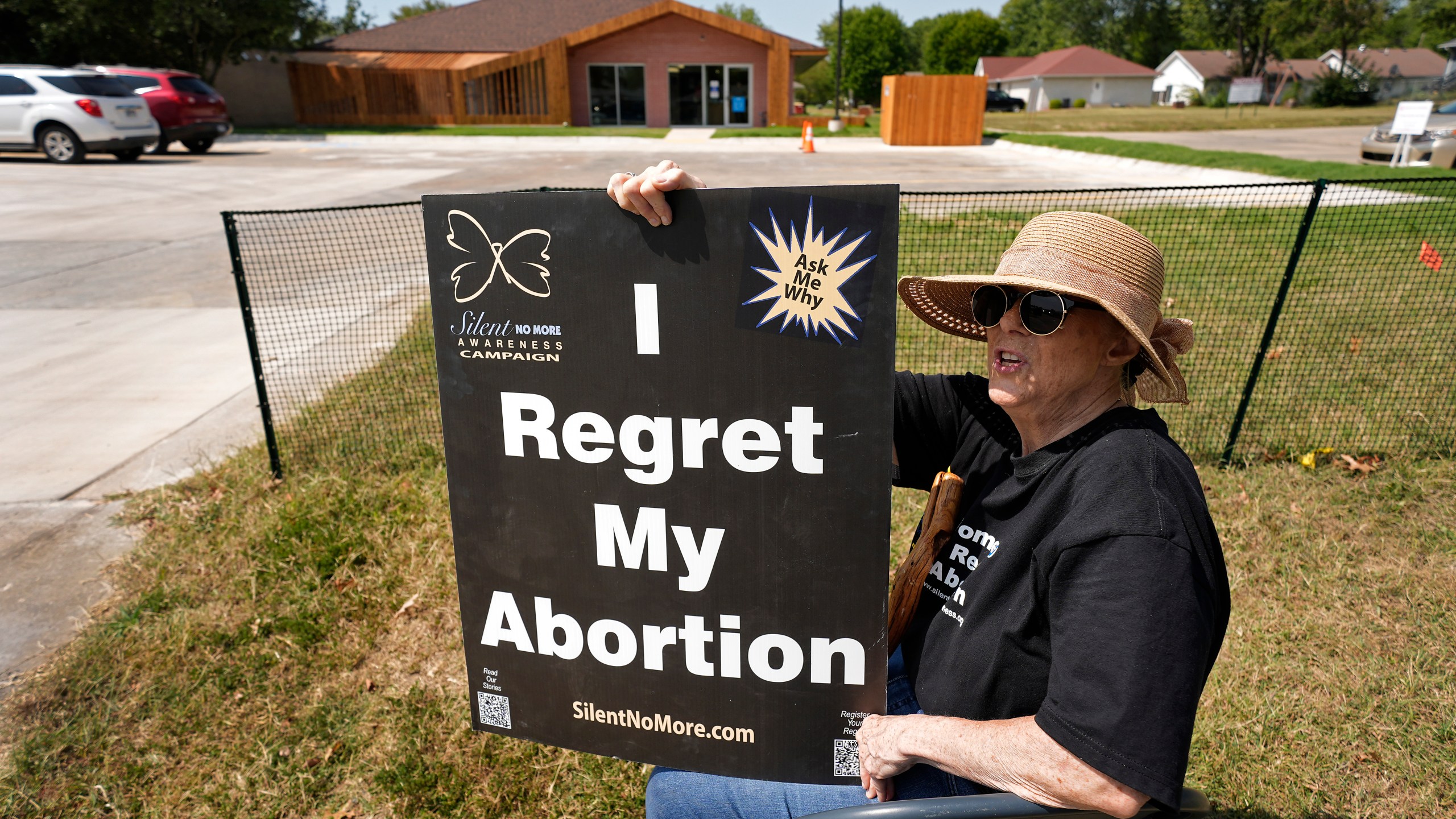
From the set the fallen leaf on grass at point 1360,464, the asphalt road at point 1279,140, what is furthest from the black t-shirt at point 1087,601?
the asphalt road at point 1279,140

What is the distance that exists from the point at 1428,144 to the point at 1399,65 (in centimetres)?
8227

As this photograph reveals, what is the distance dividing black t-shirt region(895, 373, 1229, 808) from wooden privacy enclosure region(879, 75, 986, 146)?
26348mm

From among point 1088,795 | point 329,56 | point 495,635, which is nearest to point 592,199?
point 495,635

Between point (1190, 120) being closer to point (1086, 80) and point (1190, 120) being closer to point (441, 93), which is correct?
point (441, 93)

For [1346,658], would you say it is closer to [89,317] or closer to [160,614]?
[160,614]

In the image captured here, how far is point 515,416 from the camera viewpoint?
1738mm

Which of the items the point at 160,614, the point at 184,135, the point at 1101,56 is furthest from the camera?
the point at 1101,56

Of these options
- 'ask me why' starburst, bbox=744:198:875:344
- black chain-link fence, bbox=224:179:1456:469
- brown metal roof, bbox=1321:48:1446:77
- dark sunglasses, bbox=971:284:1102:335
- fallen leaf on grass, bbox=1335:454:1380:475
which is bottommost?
fallen leaf on grass, bbox=1335:454:1380:475

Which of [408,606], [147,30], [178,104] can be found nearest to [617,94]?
[147,30]

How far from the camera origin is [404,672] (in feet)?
10.5

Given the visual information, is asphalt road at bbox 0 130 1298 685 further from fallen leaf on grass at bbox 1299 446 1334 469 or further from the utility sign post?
fallen leaf on grass at bbox 1299 446 1334 469

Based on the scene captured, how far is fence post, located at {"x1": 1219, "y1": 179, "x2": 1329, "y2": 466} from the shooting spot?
4.02 meters

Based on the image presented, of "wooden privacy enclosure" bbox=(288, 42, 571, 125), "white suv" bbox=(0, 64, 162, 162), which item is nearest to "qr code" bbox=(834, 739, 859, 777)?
"white suv" bbox=(0, 64, 162, 162)

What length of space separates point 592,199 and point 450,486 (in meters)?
0.68
